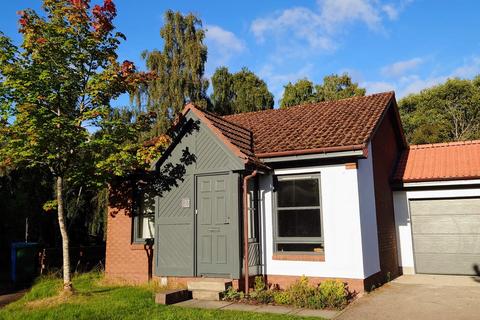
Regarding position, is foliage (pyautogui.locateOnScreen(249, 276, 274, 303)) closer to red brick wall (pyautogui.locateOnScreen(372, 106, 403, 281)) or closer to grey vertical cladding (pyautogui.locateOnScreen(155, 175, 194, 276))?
grey vertical cladding (pyautogui.locateOnScreen(155, 175, 194, 276))

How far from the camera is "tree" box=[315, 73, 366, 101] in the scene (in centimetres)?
3572

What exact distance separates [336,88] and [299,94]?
341cm

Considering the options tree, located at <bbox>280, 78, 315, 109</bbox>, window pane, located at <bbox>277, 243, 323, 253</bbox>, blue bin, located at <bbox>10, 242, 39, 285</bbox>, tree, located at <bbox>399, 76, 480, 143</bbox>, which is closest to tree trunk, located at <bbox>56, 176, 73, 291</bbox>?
blue bin, located at <bbox>10, 242, 39, 285</bbox>

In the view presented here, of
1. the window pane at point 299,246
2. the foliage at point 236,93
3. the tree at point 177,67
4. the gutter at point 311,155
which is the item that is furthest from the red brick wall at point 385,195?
the foliage at point 236,93

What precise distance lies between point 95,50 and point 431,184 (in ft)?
32.6

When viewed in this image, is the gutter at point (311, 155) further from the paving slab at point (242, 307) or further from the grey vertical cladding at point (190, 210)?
the paving slab at point (242, 307)

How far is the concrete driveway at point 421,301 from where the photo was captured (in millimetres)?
7184

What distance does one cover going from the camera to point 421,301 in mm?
8320

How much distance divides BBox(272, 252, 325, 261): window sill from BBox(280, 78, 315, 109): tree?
1062 inches

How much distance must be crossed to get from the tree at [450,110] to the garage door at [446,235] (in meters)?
22.3

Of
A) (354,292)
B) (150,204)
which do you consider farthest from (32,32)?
(354,292)

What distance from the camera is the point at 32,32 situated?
29.5ft

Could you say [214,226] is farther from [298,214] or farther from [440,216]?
[440,216]

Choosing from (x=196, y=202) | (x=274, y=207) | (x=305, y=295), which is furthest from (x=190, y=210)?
(x=305, y=295)
